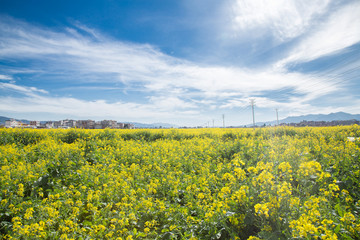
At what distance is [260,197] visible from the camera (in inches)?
118

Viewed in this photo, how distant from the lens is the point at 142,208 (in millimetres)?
3703

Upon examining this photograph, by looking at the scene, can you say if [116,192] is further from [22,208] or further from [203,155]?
[203,155]

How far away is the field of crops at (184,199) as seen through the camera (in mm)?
2537

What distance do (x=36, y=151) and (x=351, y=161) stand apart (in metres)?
11.3

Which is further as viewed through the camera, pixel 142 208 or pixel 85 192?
pixel 85 192

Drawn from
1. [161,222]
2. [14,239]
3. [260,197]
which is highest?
[260,197]

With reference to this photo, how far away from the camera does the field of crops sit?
99.9 inches

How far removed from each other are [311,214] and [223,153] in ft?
19.2

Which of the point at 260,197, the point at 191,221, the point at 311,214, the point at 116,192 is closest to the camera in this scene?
the point at 311,214

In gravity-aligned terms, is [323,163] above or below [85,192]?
above

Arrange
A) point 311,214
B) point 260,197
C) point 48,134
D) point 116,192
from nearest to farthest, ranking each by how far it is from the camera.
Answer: point 311,214 → point 260,197 → point 116,192 → point 48,134

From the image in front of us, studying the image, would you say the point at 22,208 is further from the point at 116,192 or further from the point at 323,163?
the point at 323,163

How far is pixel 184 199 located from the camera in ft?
14.3

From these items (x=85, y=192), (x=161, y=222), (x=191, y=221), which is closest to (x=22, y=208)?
(x=85, y=192)
